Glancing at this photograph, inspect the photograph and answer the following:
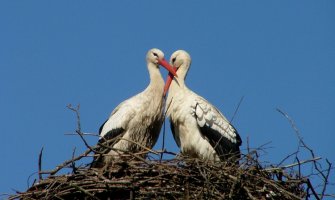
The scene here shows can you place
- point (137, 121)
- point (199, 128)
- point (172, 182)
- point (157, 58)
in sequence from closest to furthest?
point (172, 182) → point (199, 128) → point (137, 121) → point (157, 58)

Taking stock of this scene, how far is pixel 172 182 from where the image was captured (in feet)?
28.8

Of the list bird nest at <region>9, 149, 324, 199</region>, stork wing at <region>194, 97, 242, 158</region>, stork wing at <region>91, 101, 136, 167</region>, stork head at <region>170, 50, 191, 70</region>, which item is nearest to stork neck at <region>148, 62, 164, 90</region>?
stork head at <region>170, 50, 191, 70</region>

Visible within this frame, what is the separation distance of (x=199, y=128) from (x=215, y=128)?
18cm

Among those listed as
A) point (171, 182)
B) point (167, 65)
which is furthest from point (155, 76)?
point (171, 182)

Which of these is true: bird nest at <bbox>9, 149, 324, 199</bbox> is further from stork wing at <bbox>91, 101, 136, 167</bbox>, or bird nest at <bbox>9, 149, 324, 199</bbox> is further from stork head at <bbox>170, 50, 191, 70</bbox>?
stork head at <bbox>170, 50, 191, 70</bbox>

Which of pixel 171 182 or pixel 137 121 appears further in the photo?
pixel 137 121

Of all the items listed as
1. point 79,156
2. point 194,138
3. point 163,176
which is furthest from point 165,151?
Answer: point 194,138

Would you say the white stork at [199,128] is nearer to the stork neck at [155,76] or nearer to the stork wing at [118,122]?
the stork neck at [155,76]

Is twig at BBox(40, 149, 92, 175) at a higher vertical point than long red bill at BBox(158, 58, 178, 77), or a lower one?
lower

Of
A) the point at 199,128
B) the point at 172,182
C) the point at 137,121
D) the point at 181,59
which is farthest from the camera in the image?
the point at 181,59

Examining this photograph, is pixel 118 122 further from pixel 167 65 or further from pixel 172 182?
pixel 172 182

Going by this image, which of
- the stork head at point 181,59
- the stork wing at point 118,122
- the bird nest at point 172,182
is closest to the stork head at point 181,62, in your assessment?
the stork head at point 181,59

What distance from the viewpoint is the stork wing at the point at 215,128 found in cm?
1016

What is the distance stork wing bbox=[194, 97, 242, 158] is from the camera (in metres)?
10.2
